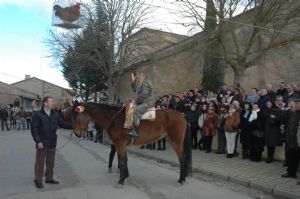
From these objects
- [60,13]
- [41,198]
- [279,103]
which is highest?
[60,13]

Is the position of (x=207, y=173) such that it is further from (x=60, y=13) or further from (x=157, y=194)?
(x=60, y=13)

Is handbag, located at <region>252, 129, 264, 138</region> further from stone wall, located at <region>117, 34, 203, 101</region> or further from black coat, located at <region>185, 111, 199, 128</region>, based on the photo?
stone wall, located at <region>117, 34, 203, 101</region>

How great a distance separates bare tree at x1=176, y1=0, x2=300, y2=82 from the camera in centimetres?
1827

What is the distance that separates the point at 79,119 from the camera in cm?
1017

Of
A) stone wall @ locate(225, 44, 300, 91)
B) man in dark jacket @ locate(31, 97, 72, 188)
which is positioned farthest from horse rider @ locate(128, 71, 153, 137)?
stone wall @ locate(225, 44, 300, 91)

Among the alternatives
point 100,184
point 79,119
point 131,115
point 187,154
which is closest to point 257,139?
point 187,154

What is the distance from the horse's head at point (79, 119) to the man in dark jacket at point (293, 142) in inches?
202

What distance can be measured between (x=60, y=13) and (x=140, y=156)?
59.7ft

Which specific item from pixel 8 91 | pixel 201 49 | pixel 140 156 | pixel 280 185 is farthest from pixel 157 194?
pixel 8 91

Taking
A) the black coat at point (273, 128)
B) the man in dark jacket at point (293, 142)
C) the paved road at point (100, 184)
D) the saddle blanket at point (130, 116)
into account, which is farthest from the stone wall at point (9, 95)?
the man in dark jacket at point (293, 142)

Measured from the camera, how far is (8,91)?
62531 millimetres

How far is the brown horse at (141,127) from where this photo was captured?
10.1 metres

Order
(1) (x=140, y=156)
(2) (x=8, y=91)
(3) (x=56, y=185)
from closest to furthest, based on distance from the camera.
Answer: (3) (x=56, y=185) → (1) (x=140, y=156) → (2) (x=8, y=91)

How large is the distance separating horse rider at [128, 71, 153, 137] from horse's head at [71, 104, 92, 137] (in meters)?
1.20
